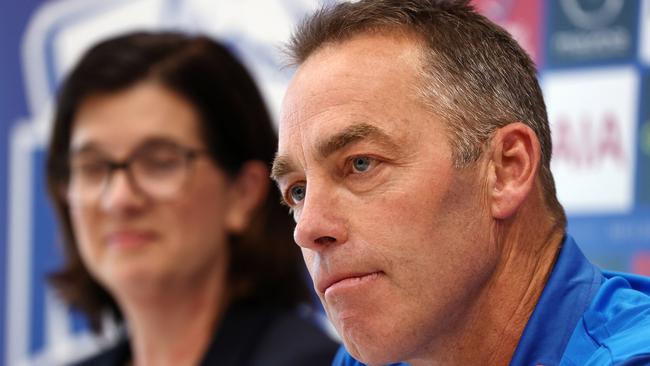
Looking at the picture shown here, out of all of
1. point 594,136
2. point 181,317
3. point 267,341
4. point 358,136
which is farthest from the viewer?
point 594,136

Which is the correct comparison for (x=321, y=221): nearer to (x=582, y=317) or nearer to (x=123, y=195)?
(x=582, y=317)

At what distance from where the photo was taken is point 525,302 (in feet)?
5.66

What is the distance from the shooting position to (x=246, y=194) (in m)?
3.06

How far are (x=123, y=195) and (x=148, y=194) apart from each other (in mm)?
67

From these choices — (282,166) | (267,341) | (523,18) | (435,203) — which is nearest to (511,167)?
(435,203)

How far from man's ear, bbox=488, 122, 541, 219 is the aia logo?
4.72ft

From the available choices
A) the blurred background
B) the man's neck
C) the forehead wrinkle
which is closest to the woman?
the blurred background

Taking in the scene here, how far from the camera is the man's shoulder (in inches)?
57.0

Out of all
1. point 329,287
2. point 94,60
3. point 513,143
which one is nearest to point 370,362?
point 329,287

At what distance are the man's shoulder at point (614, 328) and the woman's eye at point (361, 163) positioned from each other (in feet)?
1.33

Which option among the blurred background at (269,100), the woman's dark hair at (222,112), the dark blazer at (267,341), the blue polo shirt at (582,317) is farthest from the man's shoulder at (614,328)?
the woman's dark hair at (222,112)

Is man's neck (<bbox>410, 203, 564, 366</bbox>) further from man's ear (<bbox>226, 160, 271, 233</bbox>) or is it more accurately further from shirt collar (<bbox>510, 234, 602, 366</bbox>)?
man's ear (<bbox>226, 160, 271, 233</bbox>)

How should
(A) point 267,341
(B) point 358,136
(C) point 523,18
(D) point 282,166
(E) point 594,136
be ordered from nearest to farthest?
1. (B) point 358,136
2. (D) point 282,166
3. (A) point 267,341
4. (E) point 594,136
5. (C) point 523,18

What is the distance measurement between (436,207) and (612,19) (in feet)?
5.65
